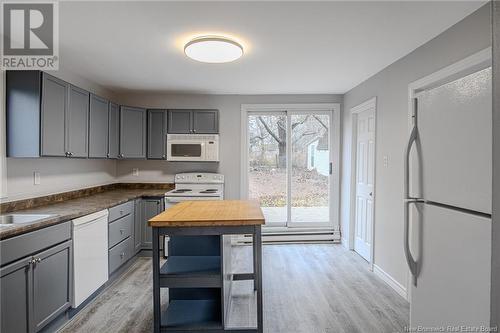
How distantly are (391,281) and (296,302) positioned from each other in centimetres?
113

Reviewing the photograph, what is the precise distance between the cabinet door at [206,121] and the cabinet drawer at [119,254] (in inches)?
73.2

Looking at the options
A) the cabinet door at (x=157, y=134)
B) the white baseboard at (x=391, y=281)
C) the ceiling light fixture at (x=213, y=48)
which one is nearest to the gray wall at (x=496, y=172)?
the ceiling light fixture at (x=213, y=48)

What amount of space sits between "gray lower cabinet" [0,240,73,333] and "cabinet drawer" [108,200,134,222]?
0.73m

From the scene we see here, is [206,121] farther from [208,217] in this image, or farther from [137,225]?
[208,217]

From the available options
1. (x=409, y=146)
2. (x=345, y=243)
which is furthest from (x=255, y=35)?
(x=345, y=243)

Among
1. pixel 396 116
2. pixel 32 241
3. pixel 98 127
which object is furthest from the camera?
pixel 98 127

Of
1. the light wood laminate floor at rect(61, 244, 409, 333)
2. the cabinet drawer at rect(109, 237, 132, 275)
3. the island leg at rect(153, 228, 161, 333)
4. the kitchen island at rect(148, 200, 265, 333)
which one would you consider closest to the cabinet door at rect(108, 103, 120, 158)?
the cabinet drawer at rect(109, 237, 132, 275)

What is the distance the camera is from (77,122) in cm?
304

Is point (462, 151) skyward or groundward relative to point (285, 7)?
groundward

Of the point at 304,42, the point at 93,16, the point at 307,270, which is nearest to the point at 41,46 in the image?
the point at 93,16

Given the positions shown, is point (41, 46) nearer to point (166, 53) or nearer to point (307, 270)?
point (166, 53)

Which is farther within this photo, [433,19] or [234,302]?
[234,302]

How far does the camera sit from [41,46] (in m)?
2.56

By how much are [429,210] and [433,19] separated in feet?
5.14
